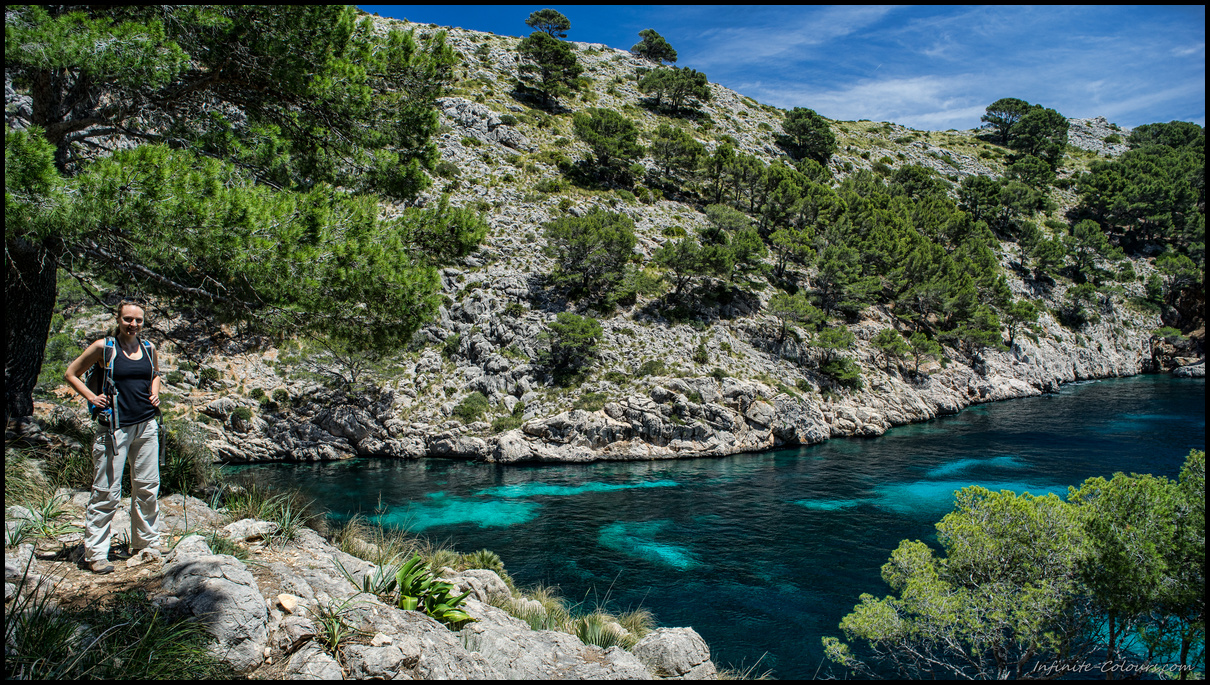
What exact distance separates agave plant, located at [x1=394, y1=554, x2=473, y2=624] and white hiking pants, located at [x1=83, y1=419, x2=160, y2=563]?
7.88 ft

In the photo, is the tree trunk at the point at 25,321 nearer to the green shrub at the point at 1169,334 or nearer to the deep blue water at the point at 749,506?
the deep blue water at the point at 749,506

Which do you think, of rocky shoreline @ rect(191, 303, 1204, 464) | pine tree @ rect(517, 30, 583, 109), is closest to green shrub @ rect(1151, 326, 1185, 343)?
rocky shoreline @ rect(191, 303, 1204, 464)

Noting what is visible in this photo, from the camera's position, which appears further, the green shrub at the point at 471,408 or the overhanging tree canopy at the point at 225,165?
the green shrub at the point at 471,408

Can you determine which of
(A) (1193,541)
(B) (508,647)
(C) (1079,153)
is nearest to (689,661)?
(B) (508,647)

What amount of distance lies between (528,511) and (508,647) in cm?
1420

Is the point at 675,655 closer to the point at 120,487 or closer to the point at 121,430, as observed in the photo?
the point at 120,487

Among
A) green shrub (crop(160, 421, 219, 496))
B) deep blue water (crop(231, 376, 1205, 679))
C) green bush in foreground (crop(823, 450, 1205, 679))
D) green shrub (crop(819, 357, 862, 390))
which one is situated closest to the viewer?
green bush in foreground (crop(823, 450, 1205, 679))

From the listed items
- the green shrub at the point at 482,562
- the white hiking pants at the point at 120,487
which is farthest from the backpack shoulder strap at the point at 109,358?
the green shrub at the point at 482,562

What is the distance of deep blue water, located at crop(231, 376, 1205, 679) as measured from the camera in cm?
1268

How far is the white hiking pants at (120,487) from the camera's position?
456cm

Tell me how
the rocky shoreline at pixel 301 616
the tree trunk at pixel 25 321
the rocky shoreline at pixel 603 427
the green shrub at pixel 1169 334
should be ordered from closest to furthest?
the rocky shoreline at pixel 301 616 → the tree trunk at pixel 25 321 → the rocky shoreline at pixel 603 427 → the green shrub at pixel 1169 334

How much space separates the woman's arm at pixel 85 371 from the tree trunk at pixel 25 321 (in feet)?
9.48

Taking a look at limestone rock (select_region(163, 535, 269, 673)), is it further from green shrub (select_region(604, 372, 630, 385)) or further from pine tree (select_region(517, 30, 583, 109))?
pine tree (select_region(517, 30, 583, 109))

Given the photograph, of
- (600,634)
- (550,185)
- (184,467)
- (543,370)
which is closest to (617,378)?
(543,370)
